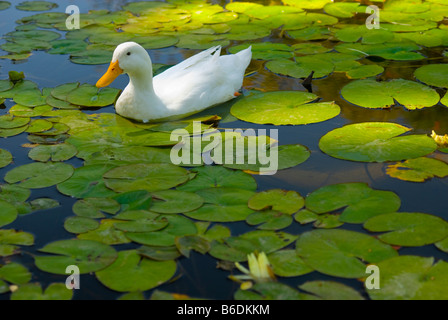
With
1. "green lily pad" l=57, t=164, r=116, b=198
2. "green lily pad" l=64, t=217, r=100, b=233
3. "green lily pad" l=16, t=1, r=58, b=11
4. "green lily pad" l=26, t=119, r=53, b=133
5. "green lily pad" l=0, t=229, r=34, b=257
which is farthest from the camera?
"green lily pad" l=16, t=1, r=58, b=11

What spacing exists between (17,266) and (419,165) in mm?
2091

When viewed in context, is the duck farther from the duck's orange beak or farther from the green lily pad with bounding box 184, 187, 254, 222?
the green lily pad with bounding box 184, 187, 254, 222

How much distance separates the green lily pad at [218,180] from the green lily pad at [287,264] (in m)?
0.54

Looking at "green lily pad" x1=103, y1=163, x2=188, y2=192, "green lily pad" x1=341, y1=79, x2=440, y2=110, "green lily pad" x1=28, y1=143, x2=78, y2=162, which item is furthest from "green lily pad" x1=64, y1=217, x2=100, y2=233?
"green lily pad" x1=341, y1=79, x2=440, y2=110

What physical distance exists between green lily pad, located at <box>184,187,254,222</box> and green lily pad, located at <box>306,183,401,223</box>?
319 mm

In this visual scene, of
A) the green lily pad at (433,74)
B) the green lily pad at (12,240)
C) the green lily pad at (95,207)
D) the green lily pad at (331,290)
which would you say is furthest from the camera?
the green lily pad at (433,74)

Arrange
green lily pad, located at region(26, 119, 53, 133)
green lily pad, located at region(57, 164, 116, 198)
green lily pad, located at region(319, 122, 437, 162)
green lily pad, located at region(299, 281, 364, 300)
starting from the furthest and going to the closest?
green lily pad, located at region(26, 119, 53, 133) < green lily pad, located at region(319, 122, 437, 162) < green lily pad, located at region(57, 164, 116, 198) < green lily pad, located at region(299, 281, 364, 300)

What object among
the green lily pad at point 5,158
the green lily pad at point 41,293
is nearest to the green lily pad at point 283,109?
the green lily pad at point 5,158

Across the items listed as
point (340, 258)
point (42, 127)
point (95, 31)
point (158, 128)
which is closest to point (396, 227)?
point (340, 258)

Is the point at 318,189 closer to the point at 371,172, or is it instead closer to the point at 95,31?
the point at 371,172

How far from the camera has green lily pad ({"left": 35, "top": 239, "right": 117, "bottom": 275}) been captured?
2.36 metres

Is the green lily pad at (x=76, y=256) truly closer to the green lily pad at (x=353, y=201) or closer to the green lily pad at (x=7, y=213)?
the green lily pad at (x=7, y=213)

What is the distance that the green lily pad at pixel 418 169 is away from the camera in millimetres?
2971
